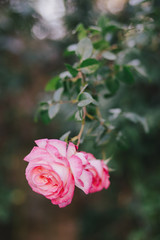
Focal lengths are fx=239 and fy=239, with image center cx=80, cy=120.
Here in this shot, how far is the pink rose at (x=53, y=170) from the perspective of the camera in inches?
19.1

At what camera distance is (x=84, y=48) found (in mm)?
639

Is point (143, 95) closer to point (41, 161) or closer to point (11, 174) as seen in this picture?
point (41, 161)

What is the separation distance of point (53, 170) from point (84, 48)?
0.34 meters

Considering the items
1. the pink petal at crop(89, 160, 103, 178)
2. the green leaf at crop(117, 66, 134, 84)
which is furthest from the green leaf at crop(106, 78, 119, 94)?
the pink petal at crop(89, 160, 103, 178)

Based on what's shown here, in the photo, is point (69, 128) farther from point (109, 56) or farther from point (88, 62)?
point (88, 62)

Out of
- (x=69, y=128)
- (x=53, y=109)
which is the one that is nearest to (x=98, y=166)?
(x=53, y=109)

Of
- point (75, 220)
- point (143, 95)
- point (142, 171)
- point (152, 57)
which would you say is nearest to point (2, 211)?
point (142, 171)

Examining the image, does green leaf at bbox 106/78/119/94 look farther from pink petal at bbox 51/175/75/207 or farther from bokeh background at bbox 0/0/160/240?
pink petal at bbox 51/175/75/207

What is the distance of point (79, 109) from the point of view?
1.86 feet

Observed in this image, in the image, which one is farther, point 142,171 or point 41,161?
point 142,171

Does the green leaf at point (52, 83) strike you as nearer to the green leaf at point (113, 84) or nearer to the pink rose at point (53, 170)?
the green leaf at point (113, 84)

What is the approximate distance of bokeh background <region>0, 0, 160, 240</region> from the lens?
149 centimetres

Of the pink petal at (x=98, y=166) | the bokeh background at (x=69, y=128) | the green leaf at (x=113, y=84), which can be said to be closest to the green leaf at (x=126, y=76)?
the green leaf at (x=113, y=84)

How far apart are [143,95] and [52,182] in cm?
153
